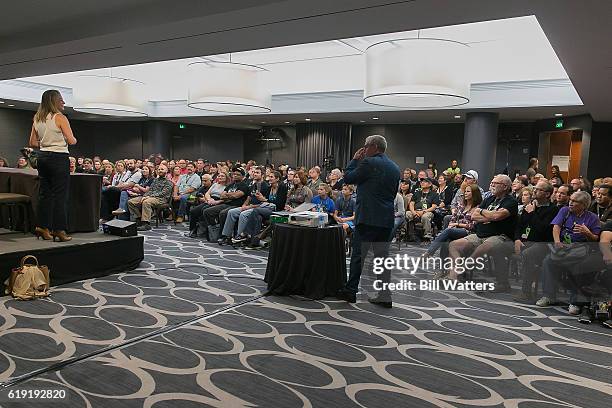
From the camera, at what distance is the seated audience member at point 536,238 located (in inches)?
196

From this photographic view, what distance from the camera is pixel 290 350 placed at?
329 centimetres

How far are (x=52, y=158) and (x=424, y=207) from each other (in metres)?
6.17

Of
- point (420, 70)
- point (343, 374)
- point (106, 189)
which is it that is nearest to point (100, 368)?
point (343, 374)

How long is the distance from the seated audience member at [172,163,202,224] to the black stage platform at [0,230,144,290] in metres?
4.17

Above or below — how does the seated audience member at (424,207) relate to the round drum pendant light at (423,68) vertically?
below

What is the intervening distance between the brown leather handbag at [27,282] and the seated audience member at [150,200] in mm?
4463

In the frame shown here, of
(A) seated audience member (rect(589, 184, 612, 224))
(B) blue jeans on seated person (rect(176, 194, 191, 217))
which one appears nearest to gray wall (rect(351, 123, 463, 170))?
(B) blue jeans on seated person (rect(176, 194, 191, 217))

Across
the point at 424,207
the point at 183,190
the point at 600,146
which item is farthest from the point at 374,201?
the point at 600,146

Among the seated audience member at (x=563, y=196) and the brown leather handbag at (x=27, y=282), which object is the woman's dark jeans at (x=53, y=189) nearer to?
the brown leather handbag at (x=27, y=282)

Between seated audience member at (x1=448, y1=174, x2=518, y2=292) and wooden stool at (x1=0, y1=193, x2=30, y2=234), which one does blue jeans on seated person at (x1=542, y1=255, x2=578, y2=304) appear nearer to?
seated audience member at (x1=448, y1=174, x2=518, y2=292)

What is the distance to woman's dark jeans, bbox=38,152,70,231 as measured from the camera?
4656 millimetres

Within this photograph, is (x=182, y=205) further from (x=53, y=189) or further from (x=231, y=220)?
(x=53, y=189)

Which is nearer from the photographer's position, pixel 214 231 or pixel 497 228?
pixel 497 228

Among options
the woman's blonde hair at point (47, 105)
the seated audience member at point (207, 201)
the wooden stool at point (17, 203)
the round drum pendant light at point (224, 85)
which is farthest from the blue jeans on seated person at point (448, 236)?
the wooden stool at point (17, 203)
